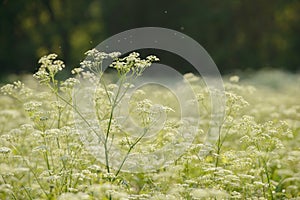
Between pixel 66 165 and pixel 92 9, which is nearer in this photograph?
pixel 66 165

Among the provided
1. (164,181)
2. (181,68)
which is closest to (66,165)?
(164,181)

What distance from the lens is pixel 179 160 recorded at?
4.29 meters

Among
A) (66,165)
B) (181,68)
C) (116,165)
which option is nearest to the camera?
(66,165)

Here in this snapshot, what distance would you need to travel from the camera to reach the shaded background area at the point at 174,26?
22703 mm

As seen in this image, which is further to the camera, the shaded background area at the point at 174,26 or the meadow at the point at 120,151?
the shaded background area at the point at 174,26

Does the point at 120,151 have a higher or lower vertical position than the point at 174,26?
lower

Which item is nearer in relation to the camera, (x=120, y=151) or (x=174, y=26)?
(x=120, y=151)

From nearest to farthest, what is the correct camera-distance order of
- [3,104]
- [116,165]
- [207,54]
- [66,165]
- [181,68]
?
[66,165], [116,165], [3,104], [181,68], [207,54]

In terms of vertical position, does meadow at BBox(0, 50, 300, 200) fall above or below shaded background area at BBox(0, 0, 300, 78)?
below

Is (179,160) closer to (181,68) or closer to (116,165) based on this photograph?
(116,165)

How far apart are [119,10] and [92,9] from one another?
4.43 feet

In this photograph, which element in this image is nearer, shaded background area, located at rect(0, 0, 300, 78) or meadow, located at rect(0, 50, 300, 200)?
meadow, located at rect(0, 50, 300, 200)

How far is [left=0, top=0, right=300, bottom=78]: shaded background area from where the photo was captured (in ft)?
74.5

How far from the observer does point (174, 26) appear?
79.3 ft
